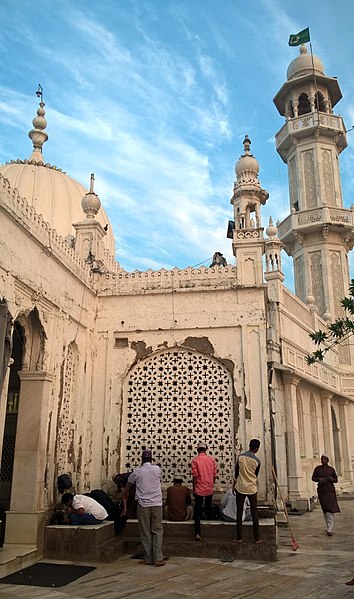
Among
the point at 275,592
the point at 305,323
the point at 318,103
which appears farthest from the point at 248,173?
the point at 318,103

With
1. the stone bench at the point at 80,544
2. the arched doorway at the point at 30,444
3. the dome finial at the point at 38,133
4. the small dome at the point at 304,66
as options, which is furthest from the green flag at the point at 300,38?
the stone bench at the point at 80,544

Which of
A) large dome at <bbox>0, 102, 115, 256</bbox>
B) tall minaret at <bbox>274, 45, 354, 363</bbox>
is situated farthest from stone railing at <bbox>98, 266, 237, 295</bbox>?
tall minaret at <bbox>274, 45, 354, 363</bbox>

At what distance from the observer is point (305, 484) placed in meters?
13.0

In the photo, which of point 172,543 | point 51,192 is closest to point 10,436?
point 172,543

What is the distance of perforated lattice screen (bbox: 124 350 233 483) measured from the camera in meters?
9.02

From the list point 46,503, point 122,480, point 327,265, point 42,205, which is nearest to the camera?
point 46,503

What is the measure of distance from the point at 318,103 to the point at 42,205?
45.8 ft

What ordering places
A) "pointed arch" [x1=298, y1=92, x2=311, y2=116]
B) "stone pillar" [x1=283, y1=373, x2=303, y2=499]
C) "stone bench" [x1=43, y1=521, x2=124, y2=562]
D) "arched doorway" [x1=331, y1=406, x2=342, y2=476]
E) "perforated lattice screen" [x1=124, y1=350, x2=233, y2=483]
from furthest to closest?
"pointed arch" [x1=298, y1=92, x2=311, y2=116], "arched doorway" [x1=331, y1=406, x2=342, y2=476], "stone pillar" [x1=283, y1=373, x2=303, y2=499], "perforated lattice screen" [x1=124, y1=350, x2=233, y2=483], "stone bench" [x1=43, y1=521, x2=124, y2=562]

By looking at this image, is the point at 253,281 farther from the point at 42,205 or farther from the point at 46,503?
the point at 42,205

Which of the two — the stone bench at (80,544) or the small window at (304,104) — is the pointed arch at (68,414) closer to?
the stone bench at (80,544)

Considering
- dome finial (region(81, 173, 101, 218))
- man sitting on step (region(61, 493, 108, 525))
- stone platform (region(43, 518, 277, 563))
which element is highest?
dome finial (region(81, 173, 101, 218))

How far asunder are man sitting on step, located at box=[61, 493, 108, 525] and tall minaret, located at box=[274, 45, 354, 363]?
13.1 meters

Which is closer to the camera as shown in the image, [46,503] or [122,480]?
[46,503]

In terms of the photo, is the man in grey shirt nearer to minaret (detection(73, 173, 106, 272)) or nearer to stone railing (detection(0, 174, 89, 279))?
stone railing (detection(0, 174, 89, 279))
